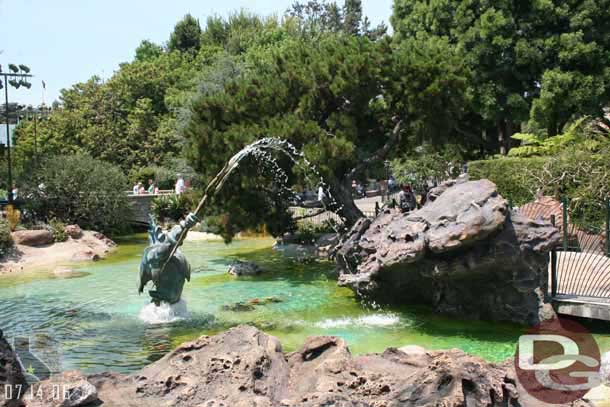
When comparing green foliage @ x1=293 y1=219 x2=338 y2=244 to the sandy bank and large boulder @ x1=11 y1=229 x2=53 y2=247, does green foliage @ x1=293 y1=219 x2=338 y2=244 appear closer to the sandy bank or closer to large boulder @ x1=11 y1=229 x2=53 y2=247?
the sandy bank

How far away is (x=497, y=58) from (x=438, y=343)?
17.2 m

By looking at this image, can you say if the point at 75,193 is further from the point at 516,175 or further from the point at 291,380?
the point at 291,380

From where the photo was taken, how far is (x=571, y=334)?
34.4ft

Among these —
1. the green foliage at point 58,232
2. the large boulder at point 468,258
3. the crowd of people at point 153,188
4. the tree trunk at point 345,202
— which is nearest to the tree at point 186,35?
the crowd of people at point 153,188

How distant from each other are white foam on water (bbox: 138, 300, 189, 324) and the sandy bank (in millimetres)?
→ 8063

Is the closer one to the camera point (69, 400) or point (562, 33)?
point (69, 400)

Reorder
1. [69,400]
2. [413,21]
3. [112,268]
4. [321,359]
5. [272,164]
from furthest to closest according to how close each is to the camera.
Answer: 1. [413,21]
2. [112,268]
3. [272,164]
4. [321,359]
5. [69,400]

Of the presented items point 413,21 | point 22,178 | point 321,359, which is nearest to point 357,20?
point 413,21

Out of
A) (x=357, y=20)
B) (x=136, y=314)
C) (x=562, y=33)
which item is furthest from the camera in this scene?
(x=357, y=20)

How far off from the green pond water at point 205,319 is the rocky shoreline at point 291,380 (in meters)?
3.39

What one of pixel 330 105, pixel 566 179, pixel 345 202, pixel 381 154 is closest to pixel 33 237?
pixel 345 202

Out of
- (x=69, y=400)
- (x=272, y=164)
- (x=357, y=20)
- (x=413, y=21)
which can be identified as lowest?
(x=69, y=400)

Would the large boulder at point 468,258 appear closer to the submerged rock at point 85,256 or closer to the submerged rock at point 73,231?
the submerged rock at point 85,256

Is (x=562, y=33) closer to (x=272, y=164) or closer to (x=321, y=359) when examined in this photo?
(x=272, y=164)
